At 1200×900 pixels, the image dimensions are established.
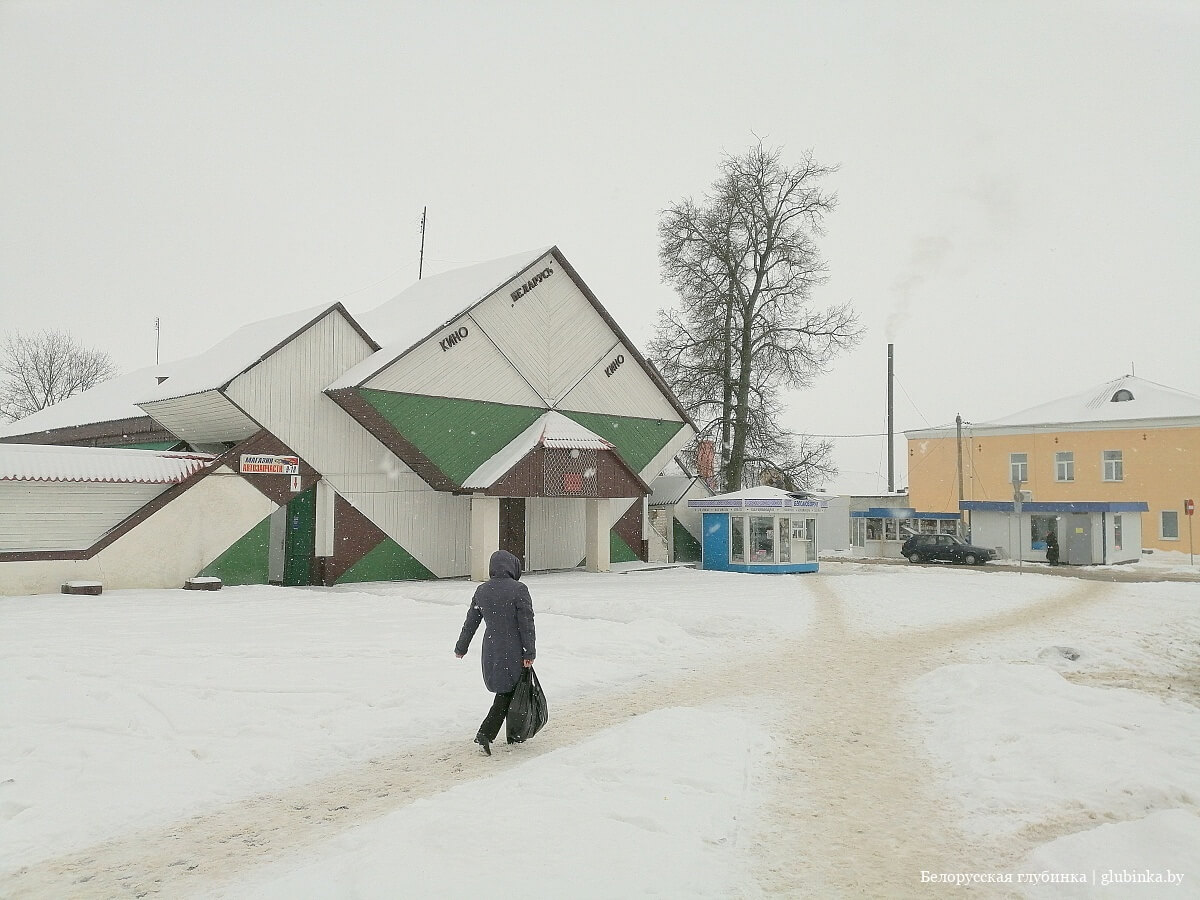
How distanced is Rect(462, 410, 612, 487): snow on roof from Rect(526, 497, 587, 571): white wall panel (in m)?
2.45

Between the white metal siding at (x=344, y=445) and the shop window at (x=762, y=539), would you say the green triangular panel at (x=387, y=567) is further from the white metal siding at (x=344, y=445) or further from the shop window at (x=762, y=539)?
the shop window at (x=762, y=539)

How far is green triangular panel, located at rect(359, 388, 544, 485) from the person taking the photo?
22781 mm

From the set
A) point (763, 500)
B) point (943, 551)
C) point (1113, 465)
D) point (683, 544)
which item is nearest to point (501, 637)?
point (763, 500)

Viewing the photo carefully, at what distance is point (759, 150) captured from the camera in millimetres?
34281

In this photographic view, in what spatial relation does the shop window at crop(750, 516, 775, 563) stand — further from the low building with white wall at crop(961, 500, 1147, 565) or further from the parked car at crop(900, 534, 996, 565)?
the low building with white wall at crop(961, 500, 1147, 565)

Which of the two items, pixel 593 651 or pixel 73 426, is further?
pixel 73 426

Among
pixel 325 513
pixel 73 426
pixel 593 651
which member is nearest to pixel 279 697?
pixel 593 651

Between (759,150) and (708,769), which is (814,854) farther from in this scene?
(759,150)

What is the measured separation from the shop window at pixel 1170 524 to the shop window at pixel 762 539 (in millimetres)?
25673

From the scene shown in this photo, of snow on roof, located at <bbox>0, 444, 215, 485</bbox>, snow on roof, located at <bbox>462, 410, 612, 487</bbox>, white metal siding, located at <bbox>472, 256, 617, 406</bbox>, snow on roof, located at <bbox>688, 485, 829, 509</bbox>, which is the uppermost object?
white metal siding, located at <bbox>472, 256, 617, 406</bbox>

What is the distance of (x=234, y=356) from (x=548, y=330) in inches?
366

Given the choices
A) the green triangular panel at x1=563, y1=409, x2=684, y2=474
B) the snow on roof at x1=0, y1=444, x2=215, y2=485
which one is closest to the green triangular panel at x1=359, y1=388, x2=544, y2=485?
the green triangular panel at x1=563, y1=409, x2=684, y2=474

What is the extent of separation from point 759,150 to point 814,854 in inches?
1292

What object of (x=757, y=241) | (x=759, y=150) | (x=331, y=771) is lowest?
(x=331, y=771)
